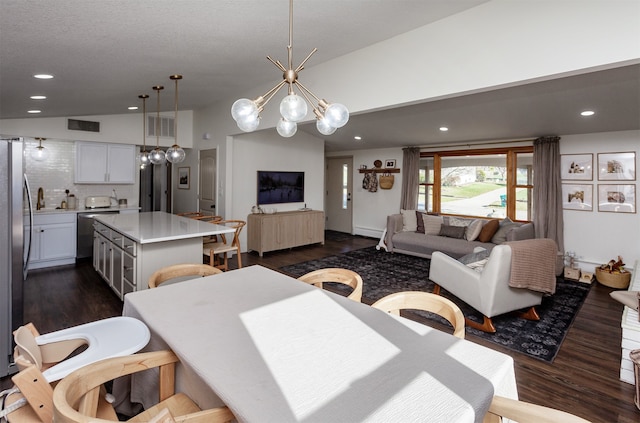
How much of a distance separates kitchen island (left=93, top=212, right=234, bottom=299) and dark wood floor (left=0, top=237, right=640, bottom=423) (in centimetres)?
37

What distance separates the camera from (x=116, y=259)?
3828 millimetres

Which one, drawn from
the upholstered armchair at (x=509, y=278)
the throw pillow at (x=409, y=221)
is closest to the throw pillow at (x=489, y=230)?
the throw pillow at (x=409, y=221)

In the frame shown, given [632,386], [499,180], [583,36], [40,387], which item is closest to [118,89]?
[40,387]

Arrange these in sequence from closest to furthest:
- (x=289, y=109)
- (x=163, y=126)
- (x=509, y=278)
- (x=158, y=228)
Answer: (x=289, y=109)
(x=509, y=278)
(x=158, y=228)
(x=163, y=126)

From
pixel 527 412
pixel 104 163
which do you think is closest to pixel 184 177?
pixel 104 163

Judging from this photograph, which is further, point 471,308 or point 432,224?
point 432,224

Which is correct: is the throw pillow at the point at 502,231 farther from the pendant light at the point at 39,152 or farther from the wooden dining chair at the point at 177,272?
the pendant light at the point at 39,152

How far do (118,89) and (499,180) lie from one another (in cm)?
633

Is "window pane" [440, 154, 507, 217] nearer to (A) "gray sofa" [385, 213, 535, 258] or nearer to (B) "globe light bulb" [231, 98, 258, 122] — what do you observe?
(A) "gray sofa" [385, 213, 535, 258]

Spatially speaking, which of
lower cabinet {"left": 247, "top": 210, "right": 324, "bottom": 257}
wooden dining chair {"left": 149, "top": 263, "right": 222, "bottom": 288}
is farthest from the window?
wooden dining chair {"left": 149, "top": 263, "right": 222, "bottom": 288}

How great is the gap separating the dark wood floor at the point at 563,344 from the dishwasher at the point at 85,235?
0.23 meters

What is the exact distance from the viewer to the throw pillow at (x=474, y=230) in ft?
19.3

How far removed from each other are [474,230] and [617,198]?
6.60ft

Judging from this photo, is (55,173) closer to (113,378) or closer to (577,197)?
(113,378)
